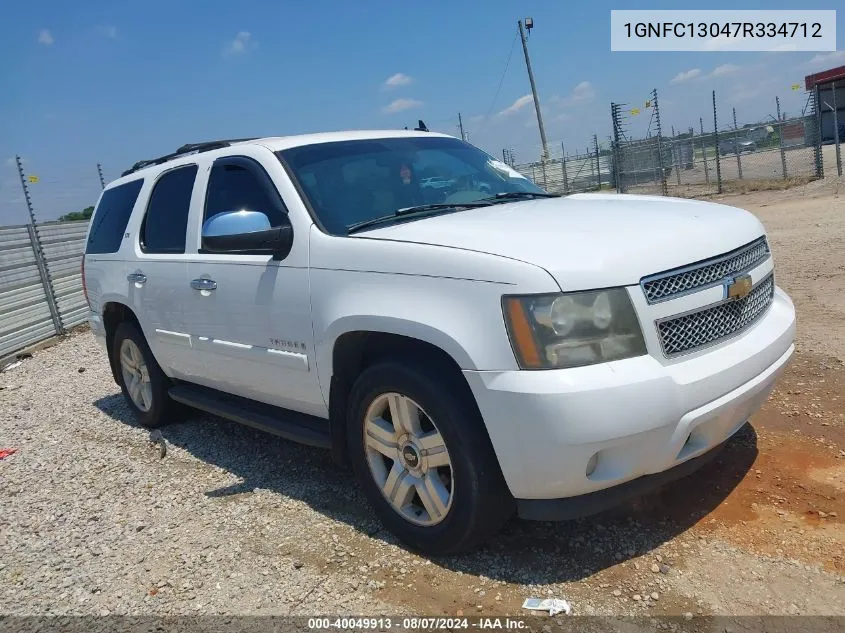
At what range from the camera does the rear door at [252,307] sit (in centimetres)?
340

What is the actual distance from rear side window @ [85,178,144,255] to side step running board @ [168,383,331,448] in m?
1.32

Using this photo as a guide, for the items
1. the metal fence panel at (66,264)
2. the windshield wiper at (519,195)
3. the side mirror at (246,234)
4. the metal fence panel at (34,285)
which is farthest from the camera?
the metal fence panel at (66,264)

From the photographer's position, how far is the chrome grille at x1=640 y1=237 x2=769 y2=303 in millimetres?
2564

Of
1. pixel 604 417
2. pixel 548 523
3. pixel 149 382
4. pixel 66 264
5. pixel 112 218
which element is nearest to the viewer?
pixel 604 417

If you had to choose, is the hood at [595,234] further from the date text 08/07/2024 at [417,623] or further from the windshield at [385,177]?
the date text 08/07/2024 at [417,623]

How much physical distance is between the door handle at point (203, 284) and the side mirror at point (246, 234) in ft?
1.88

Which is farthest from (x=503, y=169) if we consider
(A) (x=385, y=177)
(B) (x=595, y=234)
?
(B) (x=595, y=234)

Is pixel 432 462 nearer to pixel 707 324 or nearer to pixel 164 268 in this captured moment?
pixel 707 324

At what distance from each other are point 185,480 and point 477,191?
8.47ft

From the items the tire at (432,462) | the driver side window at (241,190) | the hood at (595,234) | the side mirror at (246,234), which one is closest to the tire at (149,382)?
the driver side window at (241,190)

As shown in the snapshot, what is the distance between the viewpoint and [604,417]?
2412 millimetres

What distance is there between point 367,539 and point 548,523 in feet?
2.85

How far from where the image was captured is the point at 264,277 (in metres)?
3.56

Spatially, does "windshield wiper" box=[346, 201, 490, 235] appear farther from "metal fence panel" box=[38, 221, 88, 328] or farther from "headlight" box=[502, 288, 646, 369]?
"metal fence panel" box=[38, 221, 88, 328]
